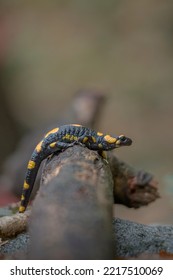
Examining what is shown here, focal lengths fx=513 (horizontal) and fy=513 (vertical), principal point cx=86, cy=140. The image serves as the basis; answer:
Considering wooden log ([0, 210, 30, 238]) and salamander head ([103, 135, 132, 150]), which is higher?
salamander head ([103, 135, 132, 150])

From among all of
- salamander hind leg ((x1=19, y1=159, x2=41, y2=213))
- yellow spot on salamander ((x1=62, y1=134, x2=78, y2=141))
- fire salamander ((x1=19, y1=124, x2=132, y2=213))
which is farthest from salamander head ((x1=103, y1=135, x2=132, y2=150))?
salamander hind leg ((x1=19, y1=159, x2=41, y2=213))

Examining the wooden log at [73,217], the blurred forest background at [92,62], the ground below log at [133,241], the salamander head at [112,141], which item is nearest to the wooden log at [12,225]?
the ground below log at [133,241]

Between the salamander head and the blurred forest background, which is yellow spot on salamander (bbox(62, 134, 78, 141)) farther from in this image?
the blurred forest background

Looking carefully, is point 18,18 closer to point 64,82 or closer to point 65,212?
point 64,82

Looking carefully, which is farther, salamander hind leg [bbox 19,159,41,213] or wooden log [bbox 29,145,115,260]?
salamander hind leg [bbox 19,159,41,213]

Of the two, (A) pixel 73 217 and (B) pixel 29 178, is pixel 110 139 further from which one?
(A) pixel 73 217

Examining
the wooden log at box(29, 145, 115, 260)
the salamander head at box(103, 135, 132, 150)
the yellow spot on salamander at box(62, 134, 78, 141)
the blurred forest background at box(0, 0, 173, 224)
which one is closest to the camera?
the wooden log at box(29, 145, 115, 260)

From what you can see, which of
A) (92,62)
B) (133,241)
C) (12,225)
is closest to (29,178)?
(12,225)
